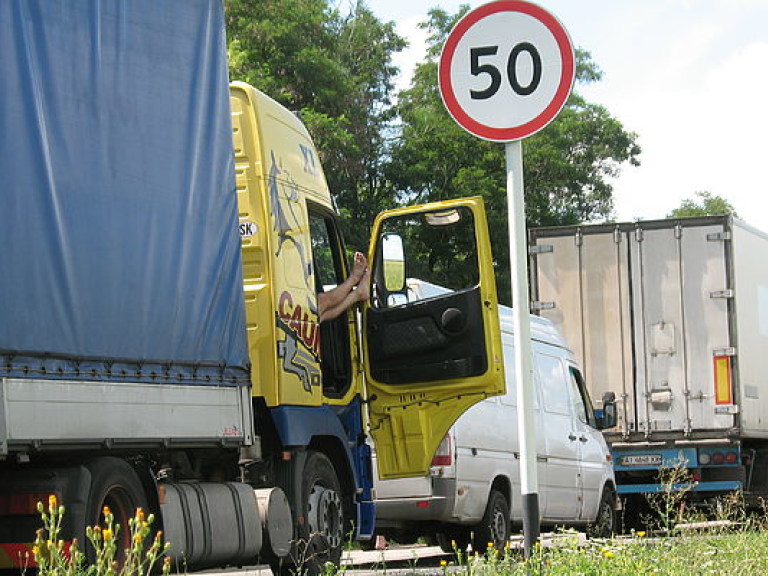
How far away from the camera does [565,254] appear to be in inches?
748

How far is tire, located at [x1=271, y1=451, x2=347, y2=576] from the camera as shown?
10266mm

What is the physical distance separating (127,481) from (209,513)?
1.18m

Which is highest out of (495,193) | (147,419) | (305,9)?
(305,9)

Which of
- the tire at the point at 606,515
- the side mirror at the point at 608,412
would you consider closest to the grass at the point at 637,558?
the side mirror at the point at 608,412

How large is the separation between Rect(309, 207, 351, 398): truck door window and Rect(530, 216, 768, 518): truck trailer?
7.47 metres

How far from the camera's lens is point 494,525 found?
47.4ft

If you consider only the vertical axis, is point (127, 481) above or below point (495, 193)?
below

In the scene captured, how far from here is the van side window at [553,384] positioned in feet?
53.1

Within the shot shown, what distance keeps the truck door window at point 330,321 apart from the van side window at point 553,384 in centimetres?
485

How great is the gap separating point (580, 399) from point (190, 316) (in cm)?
936

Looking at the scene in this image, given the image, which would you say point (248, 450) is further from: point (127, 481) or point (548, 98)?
point (548, 98)

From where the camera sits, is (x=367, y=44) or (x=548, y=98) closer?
(x=548, y=98)

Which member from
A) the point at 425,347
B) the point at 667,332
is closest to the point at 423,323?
the point at 425,347

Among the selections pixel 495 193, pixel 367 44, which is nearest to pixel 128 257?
pixel 495 193
